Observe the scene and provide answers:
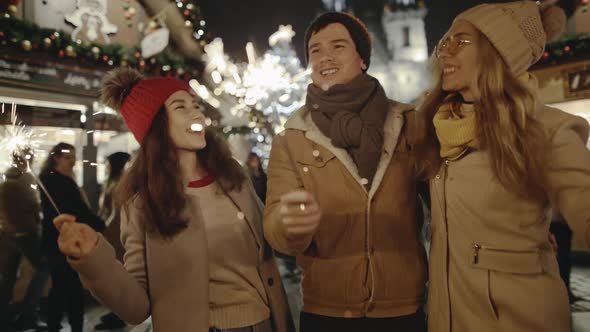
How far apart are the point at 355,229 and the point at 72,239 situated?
1337mm

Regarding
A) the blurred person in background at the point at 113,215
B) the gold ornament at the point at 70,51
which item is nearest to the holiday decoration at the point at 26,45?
the gold ornament at the point at 70,51

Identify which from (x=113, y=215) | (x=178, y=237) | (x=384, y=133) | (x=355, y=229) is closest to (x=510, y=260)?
(x=355, y=229)

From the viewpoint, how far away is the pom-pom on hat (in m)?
2.46

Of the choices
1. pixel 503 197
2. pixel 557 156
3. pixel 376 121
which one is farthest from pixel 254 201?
pixel 557 156

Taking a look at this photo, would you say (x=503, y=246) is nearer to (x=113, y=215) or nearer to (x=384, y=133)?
(x=384, y=133)

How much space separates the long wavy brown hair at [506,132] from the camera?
180cm

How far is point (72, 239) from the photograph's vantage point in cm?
176

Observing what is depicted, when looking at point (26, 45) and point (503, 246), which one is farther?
point (26, 45)

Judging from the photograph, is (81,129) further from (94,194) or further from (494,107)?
(494,107)

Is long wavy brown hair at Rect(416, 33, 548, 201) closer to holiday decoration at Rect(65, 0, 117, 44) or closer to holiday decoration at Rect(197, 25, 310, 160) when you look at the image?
holiday decoration at Rect(65, 0, 117, 44)

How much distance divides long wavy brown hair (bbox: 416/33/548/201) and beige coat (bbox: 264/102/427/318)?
205mm

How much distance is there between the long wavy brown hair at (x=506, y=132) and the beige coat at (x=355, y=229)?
205 mm

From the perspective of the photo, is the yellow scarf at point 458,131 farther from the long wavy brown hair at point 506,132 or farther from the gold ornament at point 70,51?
the gold ornament at point 70,51

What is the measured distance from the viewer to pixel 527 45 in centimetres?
196
